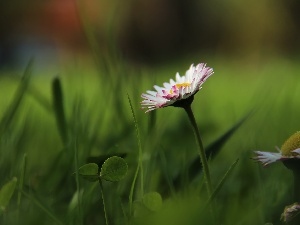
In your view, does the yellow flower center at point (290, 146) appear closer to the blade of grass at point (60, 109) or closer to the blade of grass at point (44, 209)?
the blade of grass at point (44, 209)

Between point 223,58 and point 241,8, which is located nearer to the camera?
point 223,58

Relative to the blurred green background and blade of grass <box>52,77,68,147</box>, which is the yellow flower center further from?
blade of grass <box>52,77,68,147</box>

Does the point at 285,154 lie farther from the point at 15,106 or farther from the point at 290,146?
the point at 15,106

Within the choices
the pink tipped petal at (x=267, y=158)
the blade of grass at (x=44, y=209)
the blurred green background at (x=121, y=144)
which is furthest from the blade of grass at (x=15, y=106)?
the pink tipped petal at (x=267, y=158)

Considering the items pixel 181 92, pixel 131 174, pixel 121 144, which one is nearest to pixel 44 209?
pixel 181 92

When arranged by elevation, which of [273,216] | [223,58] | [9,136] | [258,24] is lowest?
[273,216]

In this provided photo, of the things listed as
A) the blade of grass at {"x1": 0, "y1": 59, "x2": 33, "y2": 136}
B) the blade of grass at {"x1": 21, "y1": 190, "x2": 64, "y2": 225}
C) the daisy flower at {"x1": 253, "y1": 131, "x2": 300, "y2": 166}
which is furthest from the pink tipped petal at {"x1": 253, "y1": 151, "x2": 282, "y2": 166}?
the blade of grass at {"x1": 0, "y1": 59, "x2": 33, "y2": 136}

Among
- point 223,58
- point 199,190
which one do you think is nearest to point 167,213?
point 199,190

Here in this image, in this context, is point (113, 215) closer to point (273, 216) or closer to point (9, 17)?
point (273, 216)
